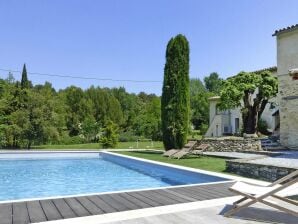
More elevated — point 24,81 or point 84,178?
point 24,81

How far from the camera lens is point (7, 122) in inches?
993

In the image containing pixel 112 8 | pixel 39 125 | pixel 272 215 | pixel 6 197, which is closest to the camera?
pixel 272 215

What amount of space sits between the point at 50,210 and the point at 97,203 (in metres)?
0.90

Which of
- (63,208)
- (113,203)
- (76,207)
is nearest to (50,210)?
(63,208)

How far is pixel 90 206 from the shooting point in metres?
5.82

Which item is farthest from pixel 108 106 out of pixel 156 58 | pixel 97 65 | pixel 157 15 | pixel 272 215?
pixel 272 215

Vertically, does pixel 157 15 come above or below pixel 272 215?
above

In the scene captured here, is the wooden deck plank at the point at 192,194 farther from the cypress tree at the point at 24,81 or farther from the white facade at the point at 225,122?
the white facade at the point at 225,122

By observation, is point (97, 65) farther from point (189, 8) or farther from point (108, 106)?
point (189, 8)

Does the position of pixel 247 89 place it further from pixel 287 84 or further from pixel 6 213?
pixel 6 213

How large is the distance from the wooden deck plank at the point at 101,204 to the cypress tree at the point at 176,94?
1253 cm

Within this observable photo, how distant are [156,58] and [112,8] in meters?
11.5

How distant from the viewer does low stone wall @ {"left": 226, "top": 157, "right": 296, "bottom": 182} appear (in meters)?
9.01

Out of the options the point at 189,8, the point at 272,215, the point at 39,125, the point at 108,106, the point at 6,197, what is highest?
the point at 189,8
